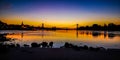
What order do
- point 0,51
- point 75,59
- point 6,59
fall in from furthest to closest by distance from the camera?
point 0,51 < point 75,59 < point 6,59

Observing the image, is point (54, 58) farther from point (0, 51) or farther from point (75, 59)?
point (0, 51)

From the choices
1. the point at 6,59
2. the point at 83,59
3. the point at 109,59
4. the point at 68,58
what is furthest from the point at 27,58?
the point at 109,59

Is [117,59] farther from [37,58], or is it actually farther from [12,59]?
[12,59]

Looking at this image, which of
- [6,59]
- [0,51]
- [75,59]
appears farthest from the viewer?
[0,51]

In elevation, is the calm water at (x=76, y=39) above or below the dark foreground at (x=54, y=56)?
below

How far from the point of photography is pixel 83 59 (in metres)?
7.09

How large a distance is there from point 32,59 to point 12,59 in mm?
744

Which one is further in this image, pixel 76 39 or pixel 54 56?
pixel 76 39

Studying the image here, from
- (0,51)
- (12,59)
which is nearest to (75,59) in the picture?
(12,59)

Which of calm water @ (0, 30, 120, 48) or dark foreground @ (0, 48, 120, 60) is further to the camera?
calm water @ (0, 30, 120, 48)

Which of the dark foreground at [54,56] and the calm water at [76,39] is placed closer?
the dark foreground at [54,56]

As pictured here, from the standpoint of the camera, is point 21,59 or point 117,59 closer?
point 21,59

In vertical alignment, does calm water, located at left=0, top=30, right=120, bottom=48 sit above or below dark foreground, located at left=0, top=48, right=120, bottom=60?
below

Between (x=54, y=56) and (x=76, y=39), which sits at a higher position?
(x=54, y=56)
